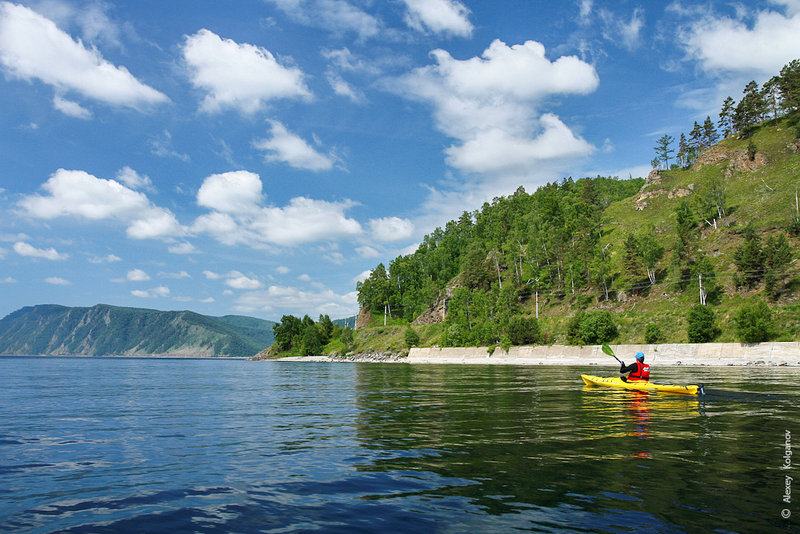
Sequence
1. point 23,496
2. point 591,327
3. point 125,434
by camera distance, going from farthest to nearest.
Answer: point 591,327
point 125,434
point 23,496

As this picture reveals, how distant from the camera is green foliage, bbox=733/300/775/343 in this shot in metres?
63.2

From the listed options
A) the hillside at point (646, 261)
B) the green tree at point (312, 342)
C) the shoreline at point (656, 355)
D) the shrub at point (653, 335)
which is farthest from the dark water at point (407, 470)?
the green tree at point (312, 342)

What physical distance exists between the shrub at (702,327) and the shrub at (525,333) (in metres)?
33.1

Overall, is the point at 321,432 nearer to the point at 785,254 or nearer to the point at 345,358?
the point at 785,254

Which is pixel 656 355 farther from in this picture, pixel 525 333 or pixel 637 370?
pixel 637 370

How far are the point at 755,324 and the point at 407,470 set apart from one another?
7104cm

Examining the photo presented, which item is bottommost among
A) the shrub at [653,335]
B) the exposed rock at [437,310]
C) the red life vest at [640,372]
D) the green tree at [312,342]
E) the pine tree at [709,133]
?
the green tree at [312,342]

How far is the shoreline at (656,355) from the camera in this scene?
60594mm

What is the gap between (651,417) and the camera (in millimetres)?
20016

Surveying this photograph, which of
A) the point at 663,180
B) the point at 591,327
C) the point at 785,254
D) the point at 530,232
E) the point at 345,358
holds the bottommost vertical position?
the point at 345,358

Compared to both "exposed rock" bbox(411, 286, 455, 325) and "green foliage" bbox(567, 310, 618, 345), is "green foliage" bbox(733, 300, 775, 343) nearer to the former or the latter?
"green foliage" bbox(567, 310, 618, 345)

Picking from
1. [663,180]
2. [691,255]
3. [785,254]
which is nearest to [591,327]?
[785,254]

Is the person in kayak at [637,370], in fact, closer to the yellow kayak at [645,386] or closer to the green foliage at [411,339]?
the yellow kayak at [645,386]

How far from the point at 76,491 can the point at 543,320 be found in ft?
375
